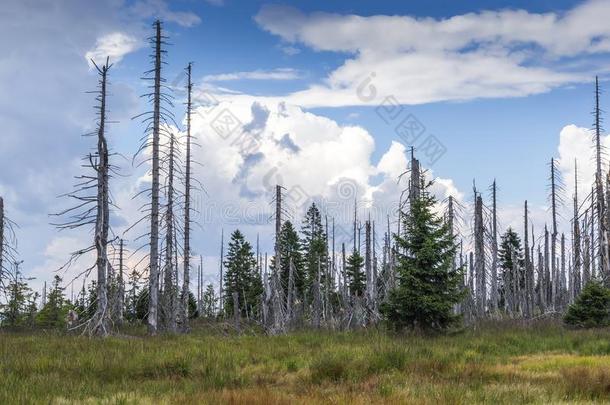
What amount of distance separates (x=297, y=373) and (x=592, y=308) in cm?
1929

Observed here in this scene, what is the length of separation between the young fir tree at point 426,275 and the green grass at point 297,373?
211 cm

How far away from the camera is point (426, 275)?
810 inches

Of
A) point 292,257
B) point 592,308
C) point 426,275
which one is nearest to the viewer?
point 426,275

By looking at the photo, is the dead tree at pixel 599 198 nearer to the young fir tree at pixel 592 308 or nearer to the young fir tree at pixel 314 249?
the young fir tree at pixel 592 308

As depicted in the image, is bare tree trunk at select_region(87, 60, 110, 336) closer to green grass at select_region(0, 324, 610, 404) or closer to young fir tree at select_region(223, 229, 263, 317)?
green grass at select_region(0, 324, 610, 404)

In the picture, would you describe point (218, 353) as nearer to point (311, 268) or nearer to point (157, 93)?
point (157, 93)

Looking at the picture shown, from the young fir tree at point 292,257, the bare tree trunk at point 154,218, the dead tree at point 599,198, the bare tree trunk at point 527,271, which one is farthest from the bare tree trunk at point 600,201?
the young fir tree at point 292,257

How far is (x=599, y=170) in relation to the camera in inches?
1300

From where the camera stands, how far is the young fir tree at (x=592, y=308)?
2688 cm

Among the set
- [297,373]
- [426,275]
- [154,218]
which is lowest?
[297,373]

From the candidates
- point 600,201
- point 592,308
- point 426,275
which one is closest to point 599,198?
point 600,201

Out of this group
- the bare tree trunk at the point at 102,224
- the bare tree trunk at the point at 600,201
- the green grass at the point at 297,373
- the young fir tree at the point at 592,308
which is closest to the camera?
the green grass at the point at 297,373

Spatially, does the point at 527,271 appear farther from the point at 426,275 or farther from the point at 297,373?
the point at 297,373

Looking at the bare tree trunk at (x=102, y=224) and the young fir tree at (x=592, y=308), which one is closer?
the bare tree trunk at (x=102, y=224)
